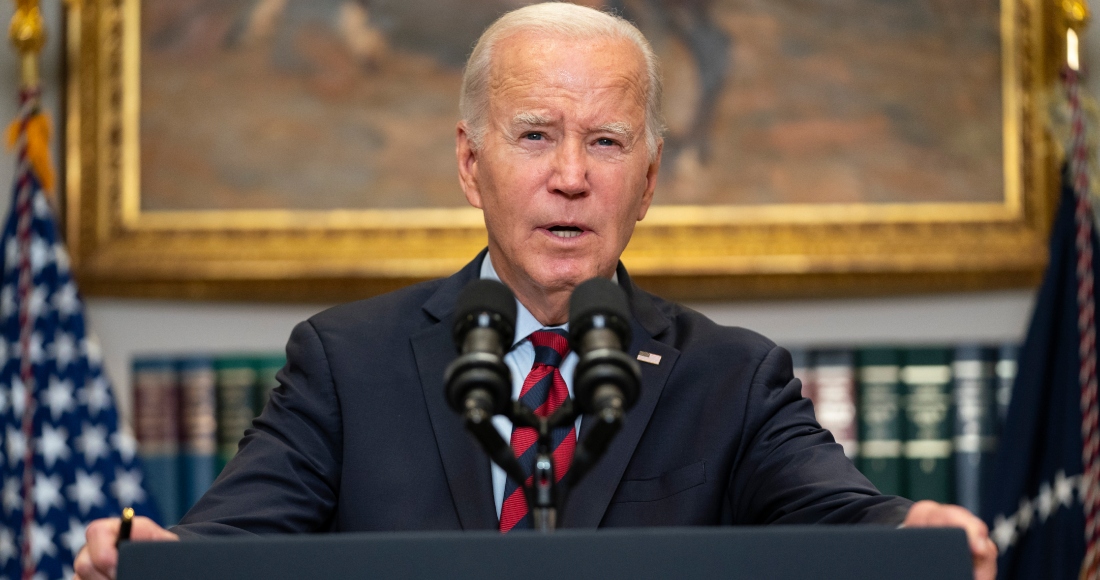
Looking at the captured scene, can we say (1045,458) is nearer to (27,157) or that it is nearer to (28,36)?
(27,157)

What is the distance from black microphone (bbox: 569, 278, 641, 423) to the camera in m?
1.40

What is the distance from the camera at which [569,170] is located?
7.18 feet

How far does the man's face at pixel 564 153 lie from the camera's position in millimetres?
2213

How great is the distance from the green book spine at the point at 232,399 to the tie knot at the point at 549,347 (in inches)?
95.3

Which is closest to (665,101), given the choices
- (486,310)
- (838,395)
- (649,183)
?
(838,395)

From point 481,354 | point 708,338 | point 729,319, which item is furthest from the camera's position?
point 729,319

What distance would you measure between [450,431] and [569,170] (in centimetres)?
52

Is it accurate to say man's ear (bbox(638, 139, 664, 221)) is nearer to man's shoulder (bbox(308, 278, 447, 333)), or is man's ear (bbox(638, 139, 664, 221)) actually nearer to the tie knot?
the tie knot

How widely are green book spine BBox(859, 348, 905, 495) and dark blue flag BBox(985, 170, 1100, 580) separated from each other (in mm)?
349

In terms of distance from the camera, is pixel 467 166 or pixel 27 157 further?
pixel 27 157

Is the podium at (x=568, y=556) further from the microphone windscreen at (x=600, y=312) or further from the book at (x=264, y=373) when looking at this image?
the book at (x=264, y=373)

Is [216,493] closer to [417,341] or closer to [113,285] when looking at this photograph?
[417,341]

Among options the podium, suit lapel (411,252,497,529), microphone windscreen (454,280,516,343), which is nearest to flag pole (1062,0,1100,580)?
suit lapel (411,252,497,529)

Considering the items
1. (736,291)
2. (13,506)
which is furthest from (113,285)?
(736,291)
